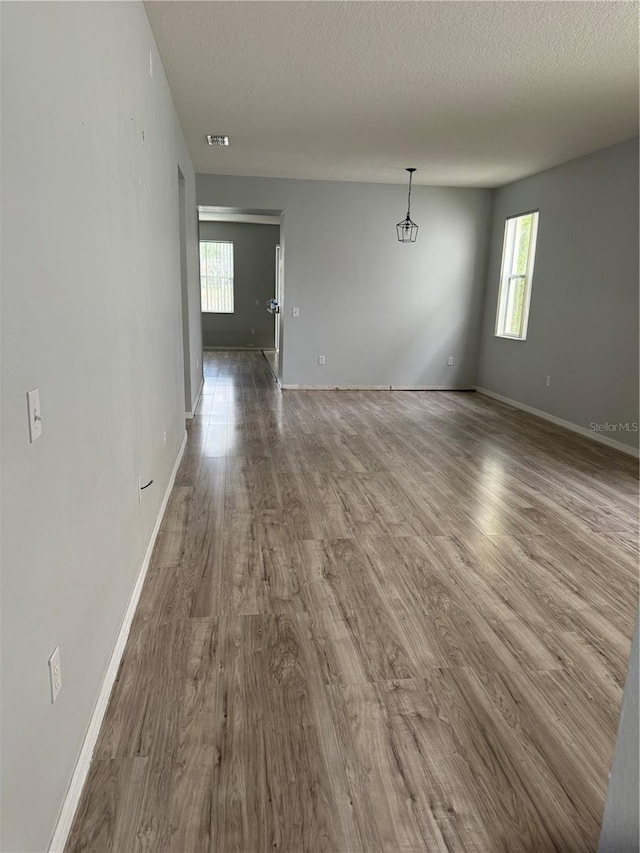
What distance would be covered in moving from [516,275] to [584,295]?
5.33ft

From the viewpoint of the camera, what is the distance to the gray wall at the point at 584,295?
4906mm

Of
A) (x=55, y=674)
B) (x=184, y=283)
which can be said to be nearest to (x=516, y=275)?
(x=184, y=283)

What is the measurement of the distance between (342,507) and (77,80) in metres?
2.60

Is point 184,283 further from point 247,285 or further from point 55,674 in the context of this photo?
point 247,285

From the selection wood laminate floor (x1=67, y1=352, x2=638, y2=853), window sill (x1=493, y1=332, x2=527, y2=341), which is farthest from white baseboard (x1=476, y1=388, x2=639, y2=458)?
wood laminate floor (x1=67, y1=352, x2=638, y2=853)

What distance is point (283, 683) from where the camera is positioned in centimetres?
190

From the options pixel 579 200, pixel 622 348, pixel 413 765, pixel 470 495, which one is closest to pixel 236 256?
pixel 579 200

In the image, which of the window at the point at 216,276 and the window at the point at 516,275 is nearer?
the window at the point at 516,275

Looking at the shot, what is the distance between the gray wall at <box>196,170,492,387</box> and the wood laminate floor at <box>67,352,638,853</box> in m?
3.80

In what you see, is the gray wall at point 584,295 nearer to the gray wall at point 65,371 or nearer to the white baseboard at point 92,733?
the gray wall at point 65,371

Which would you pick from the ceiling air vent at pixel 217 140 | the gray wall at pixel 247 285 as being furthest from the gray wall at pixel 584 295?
the gray wall at pixel 247 285

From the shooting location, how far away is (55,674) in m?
1.28

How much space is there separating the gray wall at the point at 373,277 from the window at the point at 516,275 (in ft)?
1.50

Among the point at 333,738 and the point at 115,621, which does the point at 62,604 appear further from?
the point at 333,738
